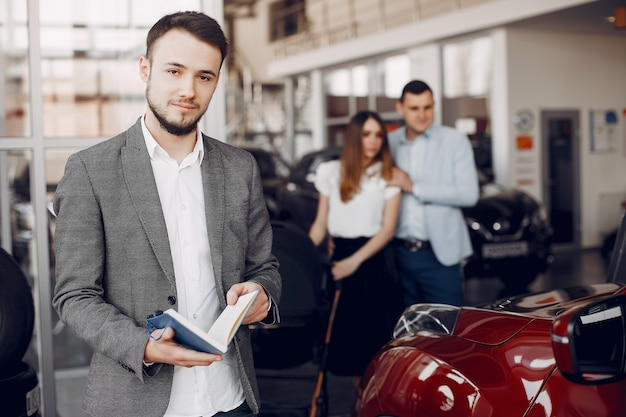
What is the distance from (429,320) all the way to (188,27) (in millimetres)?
1320

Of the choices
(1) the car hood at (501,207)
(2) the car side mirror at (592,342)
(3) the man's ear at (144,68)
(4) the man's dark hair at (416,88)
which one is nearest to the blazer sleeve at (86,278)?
(3) the man's ear at (144,68)

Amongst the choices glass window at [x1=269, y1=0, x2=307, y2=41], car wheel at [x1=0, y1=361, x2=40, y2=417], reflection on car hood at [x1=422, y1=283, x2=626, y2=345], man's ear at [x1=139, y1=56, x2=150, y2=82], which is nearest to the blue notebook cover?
man's ear at [x1=139, y1=56, x2=150, y2=82]

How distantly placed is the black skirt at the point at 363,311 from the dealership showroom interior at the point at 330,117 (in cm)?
21

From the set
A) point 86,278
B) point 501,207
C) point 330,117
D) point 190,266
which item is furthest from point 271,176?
point 86,278

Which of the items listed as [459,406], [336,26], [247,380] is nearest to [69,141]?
[247,380]

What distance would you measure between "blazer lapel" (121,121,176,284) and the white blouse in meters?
2.61

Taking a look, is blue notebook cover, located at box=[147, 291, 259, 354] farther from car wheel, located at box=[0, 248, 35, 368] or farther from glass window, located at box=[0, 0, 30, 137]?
glass window, located at box=[0, 0, 30, 137]

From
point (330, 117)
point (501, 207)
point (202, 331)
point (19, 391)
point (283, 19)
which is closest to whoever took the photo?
point (202, 331)

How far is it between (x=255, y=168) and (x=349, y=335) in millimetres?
2487

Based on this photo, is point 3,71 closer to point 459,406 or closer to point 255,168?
point 255,168

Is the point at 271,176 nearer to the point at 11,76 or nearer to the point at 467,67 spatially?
the point at 467,67

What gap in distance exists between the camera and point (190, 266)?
1859mm

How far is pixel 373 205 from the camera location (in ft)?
14.3

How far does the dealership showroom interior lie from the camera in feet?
11.4
